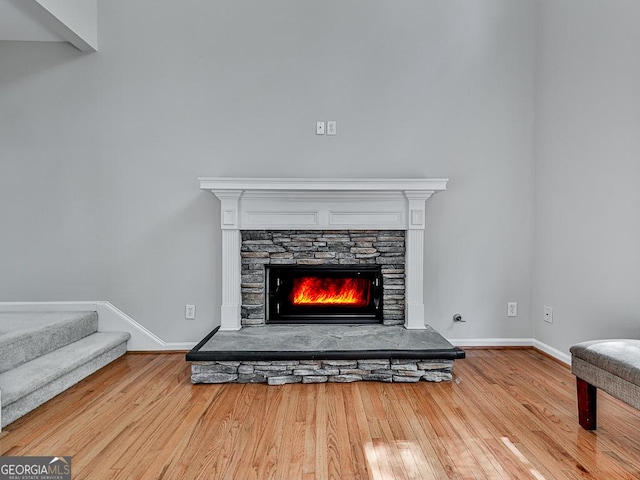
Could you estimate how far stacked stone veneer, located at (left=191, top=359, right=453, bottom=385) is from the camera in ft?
8.29

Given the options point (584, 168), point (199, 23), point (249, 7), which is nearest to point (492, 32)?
point (584, 168)

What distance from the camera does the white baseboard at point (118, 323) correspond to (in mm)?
3123

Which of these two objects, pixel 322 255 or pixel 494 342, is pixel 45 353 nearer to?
pixel 322 255

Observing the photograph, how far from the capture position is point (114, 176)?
3125 millimetres

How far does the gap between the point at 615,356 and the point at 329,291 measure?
1925mm

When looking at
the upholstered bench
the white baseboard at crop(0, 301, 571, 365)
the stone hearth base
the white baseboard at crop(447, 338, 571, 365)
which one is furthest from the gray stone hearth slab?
the upholstered bench

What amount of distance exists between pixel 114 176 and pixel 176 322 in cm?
125

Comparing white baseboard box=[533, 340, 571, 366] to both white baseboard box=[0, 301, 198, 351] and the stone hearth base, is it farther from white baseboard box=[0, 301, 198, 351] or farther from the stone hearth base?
white baseboard box=[0, 301, 198, 351]

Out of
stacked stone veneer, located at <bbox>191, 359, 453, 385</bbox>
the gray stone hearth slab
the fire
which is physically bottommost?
stacked stone veneer, located at <bbox>191, 359, 453, 385</bbox>

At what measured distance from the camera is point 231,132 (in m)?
3.14

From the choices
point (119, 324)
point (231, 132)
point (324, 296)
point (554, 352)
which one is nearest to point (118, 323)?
point (119, 324)

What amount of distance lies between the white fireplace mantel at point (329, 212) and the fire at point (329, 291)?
0.40 meters

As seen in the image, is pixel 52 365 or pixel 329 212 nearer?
pixel 52 365

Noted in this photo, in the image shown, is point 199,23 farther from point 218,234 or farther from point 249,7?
point 218,234
